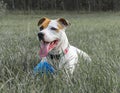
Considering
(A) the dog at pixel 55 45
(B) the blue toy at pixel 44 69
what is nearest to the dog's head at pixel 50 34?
(A) the dog at pixel 55 45

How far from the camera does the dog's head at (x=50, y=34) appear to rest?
17.5 feet

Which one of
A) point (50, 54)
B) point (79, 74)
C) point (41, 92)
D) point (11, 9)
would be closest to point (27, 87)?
point (41, 92)

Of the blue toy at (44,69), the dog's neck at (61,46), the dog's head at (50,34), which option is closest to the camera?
the blue toy at (44,69)

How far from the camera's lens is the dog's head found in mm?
5320

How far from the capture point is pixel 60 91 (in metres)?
3.71

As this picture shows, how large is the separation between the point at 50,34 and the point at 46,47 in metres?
0.20

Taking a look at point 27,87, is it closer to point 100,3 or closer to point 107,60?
point 107,60

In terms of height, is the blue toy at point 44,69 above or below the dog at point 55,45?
below

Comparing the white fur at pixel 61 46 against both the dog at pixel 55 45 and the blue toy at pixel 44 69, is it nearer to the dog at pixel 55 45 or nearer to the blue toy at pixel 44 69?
the dog at pixel 55 45

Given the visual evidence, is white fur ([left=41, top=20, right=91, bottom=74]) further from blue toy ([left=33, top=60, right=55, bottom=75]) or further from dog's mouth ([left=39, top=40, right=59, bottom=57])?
blue toy ([left=33, top=60, right=55, bottom=75])

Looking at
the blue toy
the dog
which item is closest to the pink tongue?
the dog

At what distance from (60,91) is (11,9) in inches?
1840

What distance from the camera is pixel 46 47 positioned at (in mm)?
5352

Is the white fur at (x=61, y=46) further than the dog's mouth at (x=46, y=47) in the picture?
Yes
